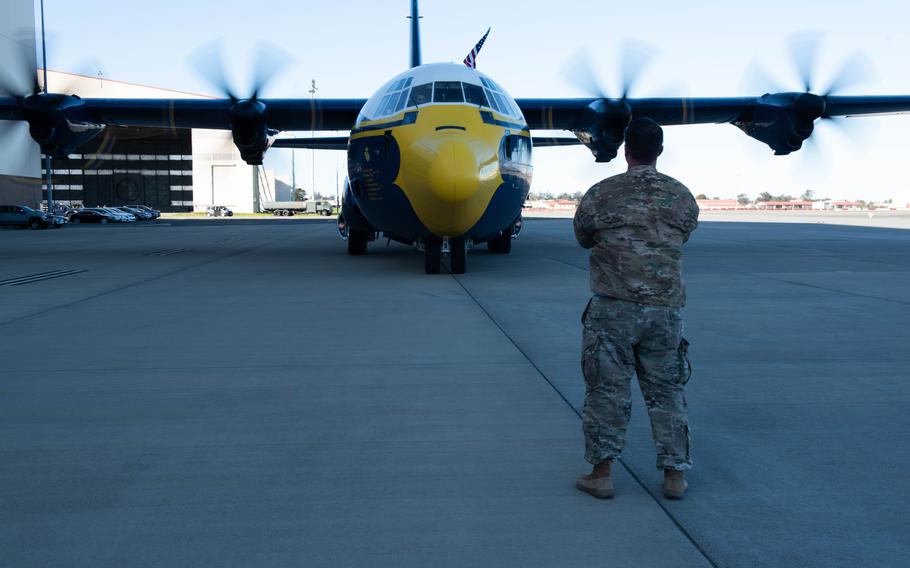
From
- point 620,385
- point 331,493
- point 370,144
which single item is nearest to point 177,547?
point 331,493

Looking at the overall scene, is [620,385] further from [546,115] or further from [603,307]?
[546,115]

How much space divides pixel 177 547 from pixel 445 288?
26.0 feet

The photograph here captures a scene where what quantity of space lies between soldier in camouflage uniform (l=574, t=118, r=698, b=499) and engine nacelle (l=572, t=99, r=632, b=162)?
15.4 m

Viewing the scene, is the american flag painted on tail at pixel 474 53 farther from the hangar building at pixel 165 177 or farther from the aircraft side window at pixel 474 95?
the hangar building at pixel 165 177

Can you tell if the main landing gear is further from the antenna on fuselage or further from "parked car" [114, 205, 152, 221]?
"parked car" [114, 205, 152, 221]

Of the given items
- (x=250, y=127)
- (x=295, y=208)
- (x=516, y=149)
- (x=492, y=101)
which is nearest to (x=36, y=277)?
(x=250, y=127)

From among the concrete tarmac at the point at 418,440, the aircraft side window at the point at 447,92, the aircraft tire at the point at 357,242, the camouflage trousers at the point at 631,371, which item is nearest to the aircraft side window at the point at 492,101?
the aircraft side window at the point at 447,92

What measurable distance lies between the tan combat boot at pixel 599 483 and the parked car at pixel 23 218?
44.8 meters

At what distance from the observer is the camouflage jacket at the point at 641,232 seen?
131 inches

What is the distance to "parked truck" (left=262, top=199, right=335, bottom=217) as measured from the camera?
80188mm

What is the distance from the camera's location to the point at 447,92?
11.3m

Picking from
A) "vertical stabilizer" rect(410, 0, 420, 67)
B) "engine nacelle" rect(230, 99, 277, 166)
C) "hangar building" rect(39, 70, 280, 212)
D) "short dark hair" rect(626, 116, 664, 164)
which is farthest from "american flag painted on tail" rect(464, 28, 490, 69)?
"hangar building" rect(39, 70, 280, 212)

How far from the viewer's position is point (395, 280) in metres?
11.6

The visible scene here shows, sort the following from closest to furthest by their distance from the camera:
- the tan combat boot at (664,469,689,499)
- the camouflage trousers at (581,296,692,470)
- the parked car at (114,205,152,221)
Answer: the tan combat boot at (664,469,689,499)
the camouflage trousers at (581,296,692,470)
the parked car at (114,205,152,221)
